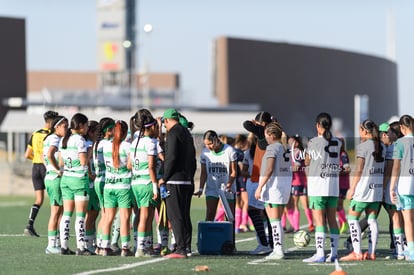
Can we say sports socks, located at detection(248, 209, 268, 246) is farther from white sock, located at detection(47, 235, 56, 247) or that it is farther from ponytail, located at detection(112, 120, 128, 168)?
white sock, located at detection(47, 235, 56, 247)

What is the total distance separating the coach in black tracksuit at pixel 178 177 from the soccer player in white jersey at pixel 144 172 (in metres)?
0.20

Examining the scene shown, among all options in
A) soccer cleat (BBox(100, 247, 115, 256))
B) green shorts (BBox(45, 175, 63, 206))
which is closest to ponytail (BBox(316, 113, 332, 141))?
soccer cleat (BBox(100, 247, 115, 256))

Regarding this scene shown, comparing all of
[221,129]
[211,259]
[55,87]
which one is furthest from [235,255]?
[55,87]

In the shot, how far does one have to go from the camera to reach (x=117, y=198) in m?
17.3

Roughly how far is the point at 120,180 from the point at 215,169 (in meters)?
2.93

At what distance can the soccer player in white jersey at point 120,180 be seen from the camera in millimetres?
17188

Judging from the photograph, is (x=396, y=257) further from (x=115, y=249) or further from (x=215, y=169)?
(x=115, y=249)

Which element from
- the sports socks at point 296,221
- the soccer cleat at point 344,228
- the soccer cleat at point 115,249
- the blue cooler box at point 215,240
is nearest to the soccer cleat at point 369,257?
the blue cooler box at point 215,240

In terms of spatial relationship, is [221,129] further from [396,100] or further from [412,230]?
[412,230]

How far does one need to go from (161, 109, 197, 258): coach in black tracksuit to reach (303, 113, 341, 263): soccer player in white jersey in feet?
5.63

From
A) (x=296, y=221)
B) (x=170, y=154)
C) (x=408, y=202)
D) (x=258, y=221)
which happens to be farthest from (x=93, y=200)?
(x=296, y=221)

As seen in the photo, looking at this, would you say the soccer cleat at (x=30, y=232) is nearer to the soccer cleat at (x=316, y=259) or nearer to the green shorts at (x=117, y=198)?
the green shorts at (x=117, y=198)

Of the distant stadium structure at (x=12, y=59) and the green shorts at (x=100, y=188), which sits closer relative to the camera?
the green shorts at (x=100, y=188)

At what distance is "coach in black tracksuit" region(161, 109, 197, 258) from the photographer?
665 inches
